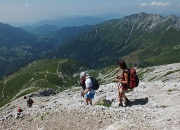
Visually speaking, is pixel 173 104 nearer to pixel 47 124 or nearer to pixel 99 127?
pixel 99 127

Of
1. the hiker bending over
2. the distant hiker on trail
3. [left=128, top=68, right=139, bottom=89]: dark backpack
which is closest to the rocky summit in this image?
Result: the hiker bending over

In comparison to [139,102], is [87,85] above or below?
above

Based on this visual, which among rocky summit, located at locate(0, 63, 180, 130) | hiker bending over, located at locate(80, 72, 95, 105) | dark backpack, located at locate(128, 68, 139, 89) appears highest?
dark backpack, located at locate(128, 68, 139, 89)

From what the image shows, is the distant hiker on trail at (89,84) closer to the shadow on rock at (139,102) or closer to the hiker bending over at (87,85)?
the hiker bending over at (87,85)

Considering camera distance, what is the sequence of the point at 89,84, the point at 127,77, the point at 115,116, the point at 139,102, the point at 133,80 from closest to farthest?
the point at 115,116, the point at 133,80, the point at 127,77, the point at 89,84, the point at 139,102

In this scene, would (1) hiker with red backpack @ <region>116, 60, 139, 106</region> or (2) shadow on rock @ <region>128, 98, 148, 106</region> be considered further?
(2) shadow on rock @ <region>128, 98, 148, 106</region>

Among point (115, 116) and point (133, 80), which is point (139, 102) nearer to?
point (133, 80)

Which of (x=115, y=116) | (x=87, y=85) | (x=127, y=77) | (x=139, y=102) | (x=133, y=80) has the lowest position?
(x=139, y=102)

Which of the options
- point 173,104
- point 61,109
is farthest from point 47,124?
point 173,104

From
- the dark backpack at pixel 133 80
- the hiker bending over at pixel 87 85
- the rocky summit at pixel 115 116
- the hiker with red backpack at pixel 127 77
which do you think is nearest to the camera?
the rocky summit at pixel 115 116

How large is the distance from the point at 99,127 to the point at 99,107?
3887mm

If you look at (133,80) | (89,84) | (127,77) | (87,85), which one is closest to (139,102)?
(133,80)

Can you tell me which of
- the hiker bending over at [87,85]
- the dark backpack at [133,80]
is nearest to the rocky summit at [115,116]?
the hiker bending over at [87,85]

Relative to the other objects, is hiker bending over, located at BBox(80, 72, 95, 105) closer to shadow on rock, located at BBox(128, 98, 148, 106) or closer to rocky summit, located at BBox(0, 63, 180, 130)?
rocky summit, located at BBox(0, 63, 180, 130)
